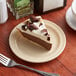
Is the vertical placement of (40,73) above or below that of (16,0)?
below

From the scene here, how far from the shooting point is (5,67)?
2.77 feet

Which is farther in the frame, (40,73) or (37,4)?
(37,4)

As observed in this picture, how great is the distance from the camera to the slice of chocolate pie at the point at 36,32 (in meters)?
0.88

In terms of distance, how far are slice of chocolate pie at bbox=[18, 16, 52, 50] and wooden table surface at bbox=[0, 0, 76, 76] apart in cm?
7

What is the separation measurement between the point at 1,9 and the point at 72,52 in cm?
32

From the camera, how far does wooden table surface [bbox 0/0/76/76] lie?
2.72 feet

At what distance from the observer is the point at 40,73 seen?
2.69ft

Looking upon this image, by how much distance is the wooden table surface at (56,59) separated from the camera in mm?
830

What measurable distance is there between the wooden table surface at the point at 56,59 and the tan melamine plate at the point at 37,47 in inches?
0.8

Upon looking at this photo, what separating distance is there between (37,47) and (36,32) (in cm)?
6

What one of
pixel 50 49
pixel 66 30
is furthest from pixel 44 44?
pixel 66 30

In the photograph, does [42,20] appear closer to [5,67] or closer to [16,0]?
[16,0]

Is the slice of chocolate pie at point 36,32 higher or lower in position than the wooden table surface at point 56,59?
higher

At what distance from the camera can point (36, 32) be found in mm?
884
